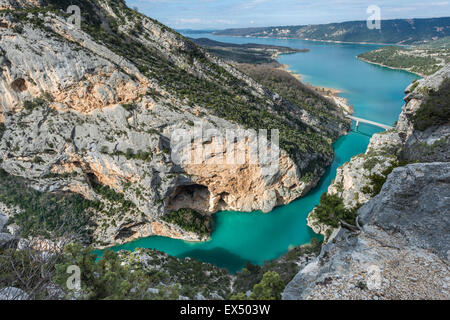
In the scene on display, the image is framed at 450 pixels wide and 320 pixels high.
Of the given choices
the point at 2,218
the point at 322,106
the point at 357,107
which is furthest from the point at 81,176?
the point at 357,107

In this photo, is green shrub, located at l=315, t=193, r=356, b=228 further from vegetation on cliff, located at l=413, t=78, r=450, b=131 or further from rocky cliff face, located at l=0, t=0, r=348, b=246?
rocky cliff face, located at l=0, t=0, r=348, b=246

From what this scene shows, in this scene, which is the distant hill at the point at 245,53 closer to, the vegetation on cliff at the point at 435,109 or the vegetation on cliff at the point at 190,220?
the vegetation on cliff at the point at 190,220

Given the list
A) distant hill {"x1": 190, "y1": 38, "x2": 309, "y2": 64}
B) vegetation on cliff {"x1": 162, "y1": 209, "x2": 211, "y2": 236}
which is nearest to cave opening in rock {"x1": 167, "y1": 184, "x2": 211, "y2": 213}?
vegetation on cliff {"x1": 162, "y1": 209, "x2": 211, "y2": 236}

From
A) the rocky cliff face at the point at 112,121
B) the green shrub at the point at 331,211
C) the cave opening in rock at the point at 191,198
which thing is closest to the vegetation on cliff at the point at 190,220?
the rocky cliff face at the point at 112,121

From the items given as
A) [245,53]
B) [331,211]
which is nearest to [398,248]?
[331,211]
